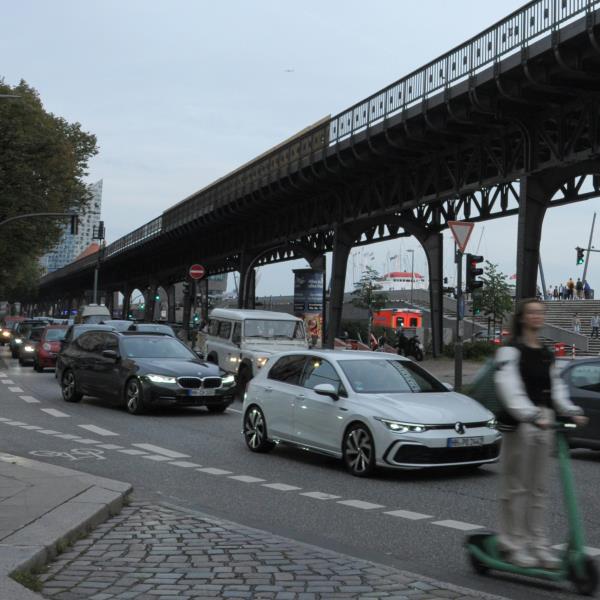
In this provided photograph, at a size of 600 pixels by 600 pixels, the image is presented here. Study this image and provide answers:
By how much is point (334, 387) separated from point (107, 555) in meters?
5.13

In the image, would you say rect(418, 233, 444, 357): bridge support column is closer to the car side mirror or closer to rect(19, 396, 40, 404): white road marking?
rect(19, 396, 40, 404): white road marking

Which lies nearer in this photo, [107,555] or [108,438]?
[107,555]

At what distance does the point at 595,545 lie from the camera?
23.6 ft

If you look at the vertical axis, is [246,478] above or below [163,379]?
below

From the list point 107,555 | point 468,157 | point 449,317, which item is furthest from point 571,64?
point 449,317

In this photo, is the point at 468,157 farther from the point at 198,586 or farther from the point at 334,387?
the point at 198,586

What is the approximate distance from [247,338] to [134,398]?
5312mm

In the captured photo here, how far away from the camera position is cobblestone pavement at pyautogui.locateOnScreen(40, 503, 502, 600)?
5578 millimetres

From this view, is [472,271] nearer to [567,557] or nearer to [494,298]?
[567,557]

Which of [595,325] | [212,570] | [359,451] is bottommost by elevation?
[212,570]

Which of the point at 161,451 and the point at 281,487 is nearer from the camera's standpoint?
the point at 281,487

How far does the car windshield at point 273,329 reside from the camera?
23.4 m

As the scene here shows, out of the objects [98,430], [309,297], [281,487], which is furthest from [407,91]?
[281,487]

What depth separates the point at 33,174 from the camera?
4847 centimetres
